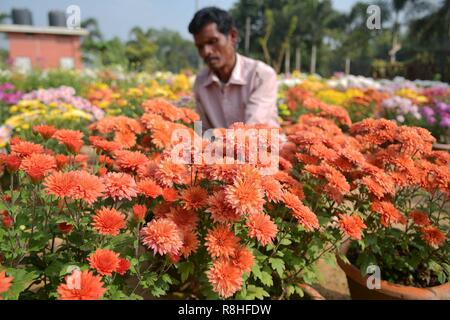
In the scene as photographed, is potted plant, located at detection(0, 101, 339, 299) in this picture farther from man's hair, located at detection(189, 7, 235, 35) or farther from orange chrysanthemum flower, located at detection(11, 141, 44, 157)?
man's hair, located at detection(189, 7, 235, 35)

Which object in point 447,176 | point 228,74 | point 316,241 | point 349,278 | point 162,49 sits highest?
point 162,49

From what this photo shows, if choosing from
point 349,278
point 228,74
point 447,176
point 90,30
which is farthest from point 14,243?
point 90,30

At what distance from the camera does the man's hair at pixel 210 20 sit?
2.45 m

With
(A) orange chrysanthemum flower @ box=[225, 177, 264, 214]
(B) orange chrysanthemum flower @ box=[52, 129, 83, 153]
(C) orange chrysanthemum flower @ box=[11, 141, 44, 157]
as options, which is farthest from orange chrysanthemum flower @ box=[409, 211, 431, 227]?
(C) orange chrysanthemum flower @ box=[11, 141, 44, 157]

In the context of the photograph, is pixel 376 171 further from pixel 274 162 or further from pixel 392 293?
pixel 392 293

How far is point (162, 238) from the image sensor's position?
1.11 metres

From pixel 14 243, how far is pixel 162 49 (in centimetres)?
4863

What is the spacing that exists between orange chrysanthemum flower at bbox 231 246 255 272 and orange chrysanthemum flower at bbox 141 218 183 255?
0.20 metres

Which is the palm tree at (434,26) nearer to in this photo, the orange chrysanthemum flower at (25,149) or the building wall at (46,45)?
the building wall at (46,45)

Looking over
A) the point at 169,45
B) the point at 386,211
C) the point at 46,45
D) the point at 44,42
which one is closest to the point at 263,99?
the point at 386,211

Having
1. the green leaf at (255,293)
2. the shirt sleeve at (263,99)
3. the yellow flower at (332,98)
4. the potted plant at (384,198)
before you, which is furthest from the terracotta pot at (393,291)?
the yellow flower at (332,98)

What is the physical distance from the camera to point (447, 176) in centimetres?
149

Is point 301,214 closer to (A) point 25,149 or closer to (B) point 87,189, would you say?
(B) point 87,189

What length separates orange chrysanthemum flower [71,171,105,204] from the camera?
1.08 meters
